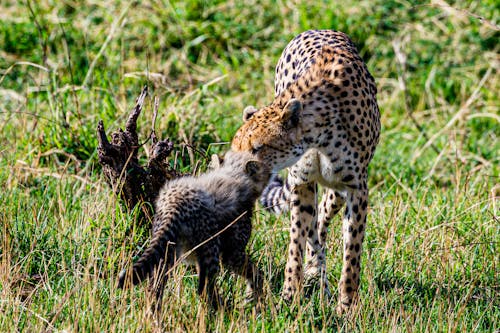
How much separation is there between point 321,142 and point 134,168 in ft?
3.02

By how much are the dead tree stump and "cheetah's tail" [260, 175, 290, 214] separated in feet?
2.47

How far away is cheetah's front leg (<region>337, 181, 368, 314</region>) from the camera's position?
4766 mm

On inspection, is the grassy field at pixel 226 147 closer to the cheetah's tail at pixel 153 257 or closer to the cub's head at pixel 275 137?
the cheetah's tail at pixel 153 257

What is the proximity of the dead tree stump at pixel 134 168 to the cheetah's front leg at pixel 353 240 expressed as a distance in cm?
88

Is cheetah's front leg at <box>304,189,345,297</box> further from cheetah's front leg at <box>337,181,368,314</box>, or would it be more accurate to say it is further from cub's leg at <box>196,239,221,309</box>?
cub's leg at <box>196,239,221,309</box>

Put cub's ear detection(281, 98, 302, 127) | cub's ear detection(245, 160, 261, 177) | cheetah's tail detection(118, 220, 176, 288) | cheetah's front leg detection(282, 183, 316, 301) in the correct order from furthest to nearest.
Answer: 1. cheetah's front leg detection(282, 183, 316, 301)
2. cub's ear detection(281, 98, 302, 127)
3. cub's ear detection(245, 160, 261, 177)
4. cheetah's tail detection(118, 220, 176, 288)

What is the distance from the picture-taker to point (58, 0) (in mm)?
8906

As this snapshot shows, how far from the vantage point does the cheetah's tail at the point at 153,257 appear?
3754 mm

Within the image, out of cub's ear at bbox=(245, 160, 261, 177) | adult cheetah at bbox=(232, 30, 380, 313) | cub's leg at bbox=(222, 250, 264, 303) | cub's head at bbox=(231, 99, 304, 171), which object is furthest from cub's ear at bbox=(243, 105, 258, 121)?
cub's leg at bbox=(222, 250, 264, 303)

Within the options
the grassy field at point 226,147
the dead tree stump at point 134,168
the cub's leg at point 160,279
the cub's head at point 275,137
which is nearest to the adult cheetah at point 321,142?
the cub's head at point 275,137

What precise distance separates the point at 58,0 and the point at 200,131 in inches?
129

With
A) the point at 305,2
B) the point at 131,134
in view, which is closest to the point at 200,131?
the point at 131,134

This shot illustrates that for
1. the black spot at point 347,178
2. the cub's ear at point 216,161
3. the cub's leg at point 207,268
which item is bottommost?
the cub's leg at point 207,268

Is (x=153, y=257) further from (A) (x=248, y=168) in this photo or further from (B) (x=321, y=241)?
(B) (x=321, y=241)
